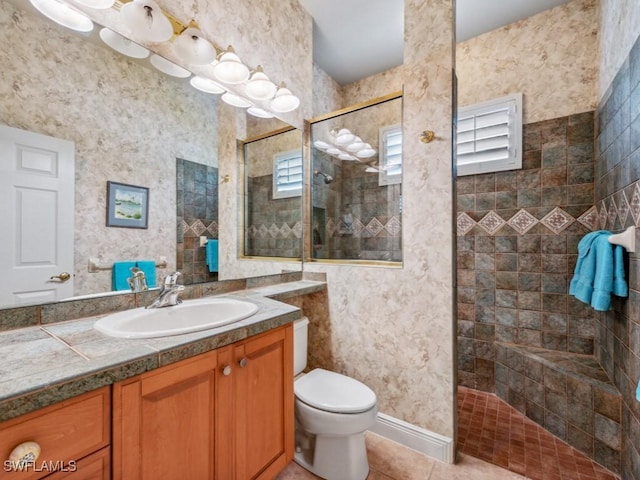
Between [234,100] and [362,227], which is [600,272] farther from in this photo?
[234,100]

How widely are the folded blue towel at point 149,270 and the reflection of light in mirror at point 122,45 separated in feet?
2.99

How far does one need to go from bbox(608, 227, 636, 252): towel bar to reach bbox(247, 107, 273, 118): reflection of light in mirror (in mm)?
2055

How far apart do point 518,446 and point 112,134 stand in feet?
8.70

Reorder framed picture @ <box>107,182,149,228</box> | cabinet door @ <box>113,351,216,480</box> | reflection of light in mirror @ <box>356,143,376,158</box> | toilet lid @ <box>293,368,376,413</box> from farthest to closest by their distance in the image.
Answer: reflection of light in mirror @ <box>356,143,376,158</box>, toilet lid @ <box>293,368,376,413</box>, framed picture @ <box>107,182,149,228</box>, cabinet door @ <box>113,351,216,480</box>

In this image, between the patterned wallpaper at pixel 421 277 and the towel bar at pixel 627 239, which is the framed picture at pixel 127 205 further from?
the towel bar at pixel 627 239

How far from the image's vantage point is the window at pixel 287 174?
2102 mm

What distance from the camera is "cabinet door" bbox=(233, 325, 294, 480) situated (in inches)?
42.4

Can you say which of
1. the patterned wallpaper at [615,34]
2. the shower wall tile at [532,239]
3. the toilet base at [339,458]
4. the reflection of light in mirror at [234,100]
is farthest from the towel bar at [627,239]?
the reflection of light in mirror at [234,100]

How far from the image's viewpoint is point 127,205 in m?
1.29

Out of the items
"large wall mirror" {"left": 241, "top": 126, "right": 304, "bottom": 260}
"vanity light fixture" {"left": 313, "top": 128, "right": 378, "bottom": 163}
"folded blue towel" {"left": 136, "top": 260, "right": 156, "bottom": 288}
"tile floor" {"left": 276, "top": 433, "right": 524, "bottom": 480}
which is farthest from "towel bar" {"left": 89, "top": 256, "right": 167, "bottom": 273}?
"vanity light fixture" {"left": 313, "top": 128, "right": 378, "bottom": 163}

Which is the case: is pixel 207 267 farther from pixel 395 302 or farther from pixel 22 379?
pixel 395 302

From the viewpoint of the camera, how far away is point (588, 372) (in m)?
1.81

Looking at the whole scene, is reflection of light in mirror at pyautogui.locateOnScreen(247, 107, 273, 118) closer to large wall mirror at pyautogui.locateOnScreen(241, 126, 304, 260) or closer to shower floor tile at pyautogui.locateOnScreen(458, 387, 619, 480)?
large wall mirror at pyautogui.locateOnScreen(241, 126, 304, 260)

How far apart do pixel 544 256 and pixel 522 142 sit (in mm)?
877
